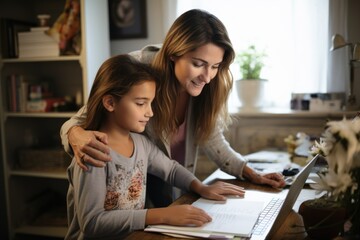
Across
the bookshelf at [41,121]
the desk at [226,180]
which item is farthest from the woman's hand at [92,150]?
the bookshelf at [41,121]

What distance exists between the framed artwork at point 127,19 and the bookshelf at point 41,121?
0.12 metres

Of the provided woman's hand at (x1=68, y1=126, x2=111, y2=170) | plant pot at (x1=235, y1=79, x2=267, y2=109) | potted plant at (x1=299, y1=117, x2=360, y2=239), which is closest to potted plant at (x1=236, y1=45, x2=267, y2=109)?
plant pot at (x1=235, y1=79, x2=267, y2=109)

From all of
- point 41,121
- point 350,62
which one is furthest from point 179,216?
point 41,121

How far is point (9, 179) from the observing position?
2.64 meters

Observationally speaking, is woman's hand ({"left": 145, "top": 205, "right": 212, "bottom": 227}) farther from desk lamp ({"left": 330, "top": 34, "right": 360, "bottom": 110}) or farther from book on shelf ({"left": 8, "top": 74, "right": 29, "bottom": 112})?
book on shelf ({"left": 8, "top": 74, "right": 29, "bottom": 112})

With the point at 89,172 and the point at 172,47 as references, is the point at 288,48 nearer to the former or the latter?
the point at 172,47

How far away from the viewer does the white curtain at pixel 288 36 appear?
2.31m

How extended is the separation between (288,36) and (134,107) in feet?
5.03

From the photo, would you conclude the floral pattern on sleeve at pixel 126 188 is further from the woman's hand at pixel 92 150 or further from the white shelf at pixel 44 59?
the white shelf at pixel 44 59

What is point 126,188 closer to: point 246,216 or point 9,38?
point 246,216

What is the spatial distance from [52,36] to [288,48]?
1468 millimetres

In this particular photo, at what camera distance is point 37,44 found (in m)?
2.48

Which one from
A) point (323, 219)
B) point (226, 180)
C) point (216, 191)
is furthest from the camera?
point (226, 180)

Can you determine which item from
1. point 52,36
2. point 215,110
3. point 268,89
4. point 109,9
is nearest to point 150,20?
point 109,9
